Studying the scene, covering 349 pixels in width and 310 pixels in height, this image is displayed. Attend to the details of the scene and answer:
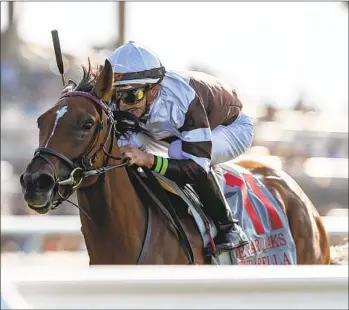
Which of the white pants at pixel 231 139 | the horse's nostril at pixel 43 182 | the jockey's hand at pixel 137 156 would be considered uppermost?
the horse's nostril at pixel 43 182

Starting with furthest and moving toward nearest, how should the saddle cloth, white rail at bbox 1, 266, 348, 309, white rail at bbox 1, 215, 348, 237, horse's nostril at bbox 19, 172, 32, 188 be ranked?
white rail at bbox 1, 215, 348, 237
the saddle cloth
horse's nostril at bbox 19, 172, 32, 188
white rail at bbox 1, 266, 348, 309

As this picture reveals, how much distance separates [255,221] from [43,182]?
1.08 metres

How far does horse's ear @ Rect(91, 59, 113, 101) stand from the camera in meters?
3.02

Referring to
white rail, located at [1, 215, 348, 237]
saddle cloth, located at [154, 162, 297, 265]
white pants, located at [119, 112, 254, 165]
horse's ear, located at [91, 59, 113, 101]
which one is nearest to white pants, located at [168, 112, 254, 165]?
white pants, located at [119, 112, 254, 165]

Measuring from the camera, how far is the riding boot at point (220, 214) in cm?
335

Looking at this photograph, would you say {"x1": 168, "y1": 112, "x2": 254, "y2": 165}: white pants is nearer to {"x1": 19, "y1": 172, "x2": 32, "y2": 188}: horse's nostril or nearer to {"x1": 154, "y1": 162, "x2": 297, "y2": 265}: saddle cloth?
{"x1": 154, "y1": 162, "x2": 297, "y2": 265}: saddle cloth

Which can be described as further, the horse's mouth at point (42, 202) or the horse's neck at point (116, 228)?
the horse's neck at point (116, 228)

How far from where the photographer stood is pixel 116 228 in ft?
10.5

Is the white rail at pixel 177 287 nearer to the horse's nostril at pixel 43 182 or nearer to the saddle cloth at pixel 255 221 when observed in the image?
the horse's nostril at pixel 43 182

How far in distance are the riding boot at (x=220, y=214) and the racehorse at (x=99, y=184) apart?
8 cm

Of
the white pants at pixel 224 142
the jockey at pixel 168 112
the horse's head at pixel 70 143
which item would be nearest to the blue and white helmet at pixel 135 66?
the jockey at pixel 168 112

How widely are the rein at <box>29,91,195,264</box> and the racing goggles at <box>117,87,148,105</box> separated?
0.34ft

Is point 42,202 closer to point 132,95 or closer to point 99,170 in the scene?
point 99,170

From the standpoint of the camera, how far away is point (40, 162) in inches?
113
